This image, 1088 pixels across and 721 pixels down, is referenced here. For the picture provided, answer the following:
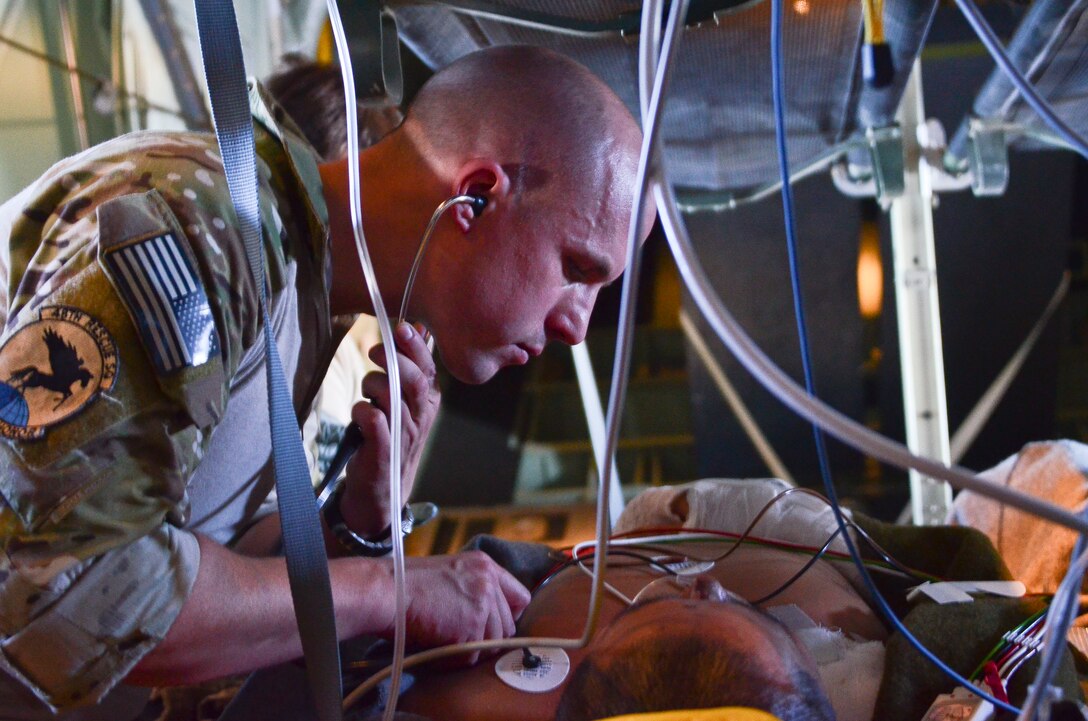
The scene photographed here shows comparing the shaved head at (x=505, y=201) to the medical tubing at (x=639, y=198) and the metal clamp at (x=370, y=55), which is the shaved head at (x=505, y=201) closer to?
the metal clamp at (x=370, y=55)

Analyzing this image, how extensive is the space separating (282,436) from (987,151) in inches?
57.3

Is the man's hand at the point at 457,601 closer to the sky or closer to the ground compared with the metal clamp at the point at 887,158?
closer to the ground

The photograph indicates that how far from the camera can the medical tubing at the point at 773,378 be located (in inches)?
17.8

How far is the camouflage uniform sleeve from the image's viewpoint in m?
0.67

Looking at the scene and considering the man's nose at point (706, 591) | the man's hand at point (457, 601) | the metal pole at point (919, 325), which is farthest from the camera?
the metal pole at point (919, 325)

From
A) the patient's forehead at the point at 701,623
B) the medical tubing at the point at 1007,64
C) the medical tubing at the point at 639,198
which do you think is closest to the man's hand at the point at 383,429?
the patient's forehead at the point at 701,623

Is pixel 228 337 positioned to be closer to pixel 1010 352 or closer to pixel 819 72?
pixel 819 72

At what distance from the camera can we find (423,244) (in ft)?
3.08

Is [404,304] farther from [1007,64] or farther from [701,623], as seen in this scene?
[1007,64]

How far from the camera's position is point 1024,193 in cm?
295

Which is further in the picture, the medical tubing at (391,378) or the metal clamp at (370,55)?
the metal clamp at (370,55)

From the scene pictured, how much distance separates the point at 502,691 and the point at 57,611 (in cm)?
42

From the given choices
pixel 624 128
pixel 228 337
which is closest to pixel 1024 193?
pixel 624 128

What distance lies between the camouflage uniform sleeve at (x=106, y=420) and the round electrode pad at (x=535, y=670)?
0.34 m
